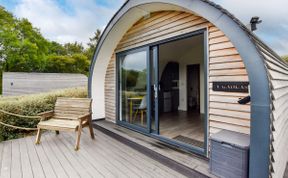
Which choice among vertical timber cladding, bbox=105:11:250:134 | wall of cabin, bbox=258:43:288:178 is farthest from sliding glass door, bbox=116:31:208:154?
wall of cabin, bbox=258:43:288:178

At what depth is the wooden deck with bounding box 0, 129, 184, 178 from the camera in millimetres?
2430

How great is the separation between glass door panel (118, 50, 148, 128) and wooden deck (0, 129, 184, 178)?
0.81m

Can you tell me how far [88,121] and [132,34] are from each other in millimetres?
2368

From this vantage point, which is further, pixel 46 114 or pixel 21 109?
pixel 21 109

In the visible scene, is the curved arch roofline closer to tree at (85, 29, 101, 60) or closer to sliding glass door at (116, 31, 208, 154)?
sliding glass door at (116, 31, 208, 154)

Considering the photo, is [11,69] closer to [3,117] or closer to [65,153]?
[3,117]

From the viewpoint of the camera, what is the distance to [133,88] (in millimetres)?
4203

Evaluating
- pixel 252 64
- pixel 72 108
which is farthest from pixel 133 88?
pixel 252 64

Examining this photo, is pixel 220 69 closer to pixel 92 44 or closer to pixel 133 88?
pixel 133 88

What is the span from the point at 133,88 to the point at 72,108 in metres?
1.56

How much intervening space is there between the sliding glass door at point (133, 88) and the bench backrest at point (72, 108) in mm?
993

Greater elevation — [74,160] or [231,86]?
[231,86]

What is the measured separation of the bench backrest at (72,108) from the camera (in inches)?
153

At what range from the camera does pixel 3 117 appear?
4188mm
